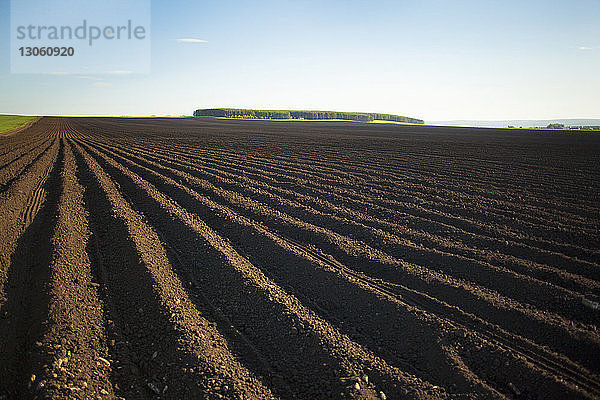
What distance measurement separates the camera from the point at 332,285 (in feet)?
16.9

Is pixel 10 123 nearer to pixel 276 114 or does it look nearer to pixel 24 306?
pixel 24 306

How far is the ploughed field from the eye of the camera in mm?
3389

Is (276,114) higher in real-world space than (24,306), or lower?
higher

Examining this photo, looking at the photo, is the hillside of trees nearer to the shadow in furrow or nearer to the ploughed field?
the ploughed field

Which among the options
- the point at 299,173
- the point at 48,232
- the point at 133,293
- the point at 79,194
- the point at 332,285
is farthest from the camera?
the point at 299,173

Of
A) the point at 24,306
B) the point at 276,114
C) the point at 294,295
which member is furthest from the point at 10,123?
the point at 276,114

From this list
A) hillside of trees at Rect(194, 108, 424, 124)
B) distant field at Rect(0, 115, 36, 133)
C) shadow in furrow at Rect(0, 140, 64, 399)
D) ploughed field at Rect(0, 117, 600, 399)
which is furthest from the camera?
hillside of trees at Rect(194, 108, 424, 124)

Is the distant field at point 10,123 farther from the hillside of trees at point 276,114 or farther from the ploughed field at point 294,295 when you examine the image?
the hillside of trees at point 276,114

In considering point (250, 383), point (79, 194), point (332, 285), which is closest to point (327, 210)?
point (332, 285)

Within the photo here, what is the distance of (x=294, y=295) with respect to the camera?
489 cm

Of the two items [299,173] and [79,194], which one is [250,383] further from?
[299,173]

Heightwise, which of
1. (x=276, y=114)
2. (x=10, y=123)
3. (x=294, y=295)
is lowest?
(x=294, y=295)

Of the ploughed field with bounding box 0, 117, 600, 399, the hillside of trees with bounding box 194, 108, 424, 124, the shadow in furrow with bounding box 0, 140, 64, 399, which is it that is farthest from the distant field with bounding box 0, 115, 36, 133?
the hillside of trees with bounding box 194, 108, 424, 124

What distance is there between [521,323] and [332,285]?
2.46 metres
